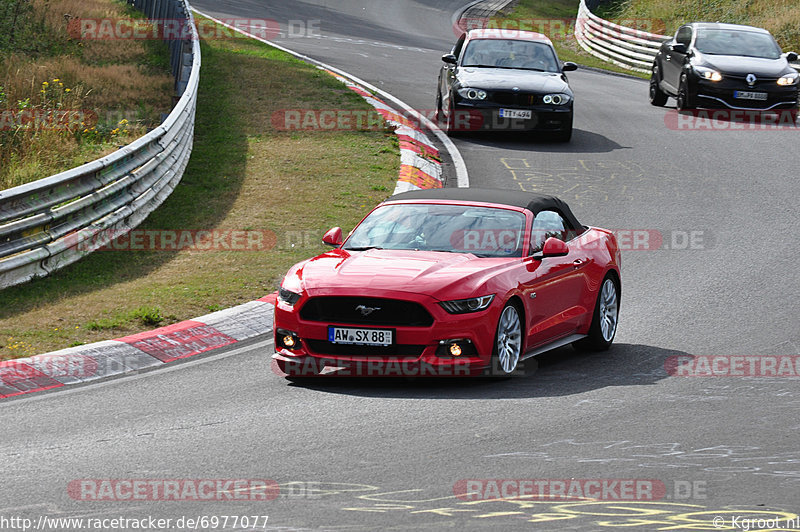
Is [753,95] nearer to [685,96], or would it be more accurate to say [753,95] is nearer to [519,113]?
[685,96]

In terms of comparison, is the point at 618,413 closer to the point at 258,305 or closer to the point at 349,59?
the point at 258,305

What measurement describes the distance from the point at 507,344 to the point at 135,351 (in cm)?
297

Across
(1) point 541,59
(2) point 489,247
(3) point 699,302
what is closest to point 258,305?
(2) point 489,247

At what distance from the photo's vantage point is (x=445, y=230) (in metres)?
10.0

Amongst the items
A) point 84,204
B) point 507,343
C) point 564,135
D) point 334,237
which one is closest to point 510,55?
point 564,135

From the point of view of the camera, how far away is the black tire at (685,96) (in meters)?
24.7

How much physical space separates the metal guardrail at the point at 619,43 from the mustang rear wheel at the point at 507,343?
982 inches

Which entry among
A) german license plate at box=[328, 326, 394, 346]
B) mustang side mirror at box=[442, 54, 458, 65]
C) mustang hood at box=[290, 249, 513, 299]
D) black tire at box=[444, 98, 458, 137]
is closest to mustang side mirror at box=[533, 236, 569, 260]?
mustang hood at box=[290, 249, 513, 299]

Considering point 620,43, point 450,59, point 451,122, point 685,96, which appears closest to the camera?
point 451,122

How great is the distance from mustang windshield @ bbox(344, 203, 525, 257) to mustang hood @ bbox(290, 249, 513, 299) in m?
0.18

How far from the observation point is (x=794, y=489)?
645cm

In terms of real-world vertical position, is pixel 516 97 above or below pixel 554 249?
above

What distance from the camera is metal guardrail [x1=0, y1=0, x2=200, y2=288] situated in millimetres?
11970

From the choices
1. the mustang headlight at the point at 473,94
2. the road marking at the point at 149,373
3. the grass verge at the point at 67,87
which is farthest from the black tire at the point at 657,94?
the road marking at the point at 149,373
